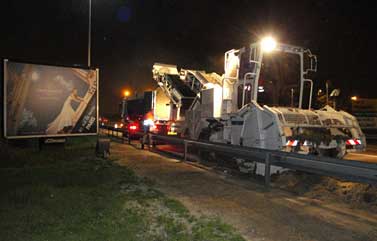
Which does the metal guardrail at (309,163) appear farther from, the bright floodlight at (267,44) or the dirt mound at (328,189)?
→ the bright floodlight at (267,44)

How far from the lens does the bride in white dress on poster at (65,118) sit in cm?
1275

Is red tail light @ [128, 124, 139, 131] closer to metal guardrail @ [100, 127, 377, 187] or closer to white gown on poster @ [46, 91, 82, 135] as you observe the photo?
white gown on poster @ [46, 91, 82, 135]

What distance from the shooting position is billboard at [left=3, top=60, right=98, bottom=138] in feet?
38.7

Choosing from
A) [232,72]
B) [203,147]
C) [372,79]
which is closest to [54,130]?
[203,147]

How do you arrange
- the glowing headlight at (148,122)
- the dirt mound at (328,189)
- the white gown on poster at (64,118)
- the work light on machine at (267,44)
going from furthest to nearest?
1. the glowing headlight at (148,122)
2. the white gown on poster at (64,118)
3. the work light on machine at (267,44)
4. the dirt mound at (328,189)

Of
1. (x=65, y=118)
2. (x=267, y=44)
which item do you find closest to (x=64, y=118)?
(x=65, y=118)

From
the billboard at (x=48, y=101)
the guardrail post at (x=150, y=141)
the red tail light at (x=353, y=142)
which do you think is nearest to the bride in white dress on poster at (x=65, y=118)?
the billboard at (x=48, y=101)

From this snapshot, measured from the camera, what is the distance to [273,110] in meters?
8.95

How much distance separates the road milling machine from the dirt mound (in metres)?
0.76

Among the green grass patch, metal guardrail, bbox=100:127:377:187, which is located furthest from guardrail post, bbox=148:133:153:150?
the green grass patch

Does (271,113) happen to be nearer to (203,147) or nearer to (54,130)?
(203,147)

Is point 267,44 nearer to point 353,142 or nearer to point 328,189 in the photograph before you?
point 353,142

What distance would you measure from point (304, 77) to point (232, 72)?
234cm

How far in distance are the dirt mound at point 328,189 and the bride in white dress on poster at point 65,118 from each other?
26.5 ft
